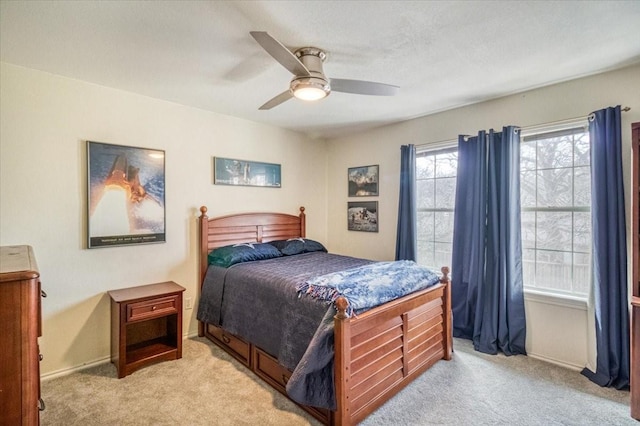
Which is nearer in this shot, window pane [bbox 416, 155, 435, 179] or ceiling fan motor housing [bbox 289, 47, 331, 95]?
ceiling fan motor housing [bbox 289, 47, 331, 95]

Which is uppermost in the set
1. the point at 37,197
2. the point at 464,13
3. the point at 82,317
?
the point at 464,13

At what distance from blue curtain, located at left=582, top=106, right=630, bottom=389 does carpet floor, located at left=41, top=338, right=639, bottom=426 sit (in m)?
0.22

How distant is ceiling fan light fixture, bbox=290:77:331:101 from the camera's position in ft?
6.67

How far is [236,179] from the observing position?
3832mm

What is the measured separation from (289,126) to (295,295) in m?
2.73

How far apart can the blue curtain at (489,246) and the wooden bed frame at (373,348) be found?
22.0 inches

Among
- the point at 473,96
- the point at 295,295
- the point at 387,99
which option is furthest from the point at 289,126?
the point at 295,295

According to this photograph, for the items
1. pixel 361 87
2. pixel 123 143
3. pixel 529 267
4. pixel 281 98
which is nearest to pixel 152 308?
pixel 123 143

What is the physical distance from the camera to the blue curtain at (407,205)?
3785 mm

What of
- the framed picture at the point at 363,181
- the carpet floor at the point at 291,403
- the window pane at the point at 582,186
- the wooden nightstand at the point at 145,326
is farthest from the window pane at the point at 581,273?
the wooden nightstand at the point at 145,326

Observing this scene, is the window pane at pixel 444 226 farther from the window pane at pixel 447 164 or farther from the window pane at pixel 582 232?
the window pane at pixel 582 232

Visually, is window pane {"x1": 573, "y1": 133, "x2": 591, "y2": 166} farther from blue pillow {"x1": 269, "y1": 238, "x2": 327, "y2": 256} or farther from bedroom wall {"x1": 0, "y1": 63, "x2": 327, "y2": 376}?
bedroom wall {"x1": 0, "y1": 63, "x2": 327, "y2": 376}

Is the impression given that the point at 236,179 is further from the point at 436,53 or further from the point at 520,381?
the point at 520,381

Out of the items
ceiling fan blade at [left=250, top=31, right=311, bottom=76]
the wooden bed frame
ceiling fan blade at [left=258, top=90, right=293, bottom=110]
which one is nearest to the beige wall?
the wooden bed frame
